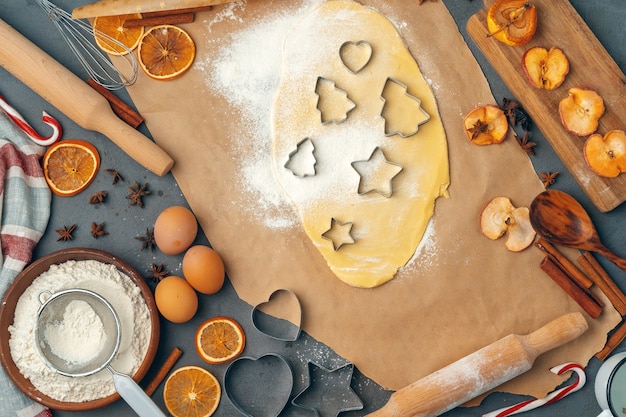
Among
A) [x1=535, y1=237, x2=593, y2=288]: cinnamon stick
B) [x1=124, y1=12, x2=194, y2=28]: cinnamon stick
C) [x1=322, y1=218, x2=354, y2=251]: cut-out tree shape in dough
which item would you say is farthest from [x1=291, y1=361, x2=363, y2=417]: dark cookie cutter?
[x1=124, y1=12, x2=194, y2=28]: cinnamon stick

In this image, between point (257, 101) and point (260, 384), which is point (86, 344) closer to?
point (260, 384)

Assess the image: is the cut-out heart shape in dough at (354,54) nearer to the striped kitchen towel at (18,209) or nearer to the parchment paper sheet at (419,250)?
the parchment paper sheet at (419,250)

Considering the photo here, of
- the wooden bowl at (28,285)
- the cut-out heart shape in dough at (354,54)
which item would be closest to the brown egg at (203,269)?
the wooden bowl at (28,285)

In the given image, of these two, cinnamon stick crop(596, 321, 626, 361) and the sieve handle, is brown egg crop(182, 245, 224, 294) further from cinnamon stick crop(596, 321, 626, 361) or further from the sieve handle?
cinnamon stick crop(596, 321, 626, 361)

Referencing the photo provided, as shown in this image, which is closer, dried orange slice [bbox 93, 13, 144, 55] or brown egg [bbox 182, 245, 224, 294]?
brown egg [bbox 182, 245, 224, 294]

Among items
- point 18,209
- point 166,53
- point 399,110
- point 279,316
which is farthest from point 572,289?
point 18,209

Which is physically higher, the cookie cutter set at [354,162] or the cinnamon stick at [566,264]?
the cookie cutter set at [354,162]

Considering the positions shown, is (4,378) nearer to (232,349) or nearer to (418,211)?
(232,349)
